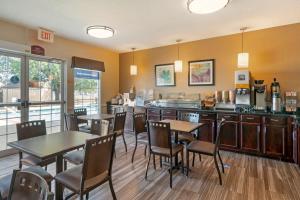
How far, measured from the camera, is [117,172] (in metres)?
2.91

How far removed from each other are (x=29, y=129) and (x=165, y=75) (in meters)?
3.73

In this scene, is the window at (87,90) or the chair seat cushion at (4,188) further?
the window at (87,90)

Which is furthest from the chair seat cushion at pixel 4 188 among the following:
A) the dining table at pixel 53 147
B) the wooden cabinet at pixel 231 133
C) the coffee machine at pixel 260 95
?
the coffee machine at pixel 260 95

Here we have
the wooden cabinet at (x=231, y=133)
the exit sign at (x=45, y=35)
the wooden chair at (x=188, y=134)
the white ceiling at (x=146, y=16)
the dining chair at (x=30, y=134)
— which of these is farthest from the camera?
the exit sign at (x=45, y=35)

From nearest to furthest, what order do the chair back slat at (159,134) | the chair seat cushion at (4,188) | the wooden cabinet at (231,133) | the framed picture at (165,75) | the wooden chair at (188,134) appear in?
1. the chair seat cushion at (4,188)
2. the chair back slat at (159,134)
3. the wooden chair at (188,134)
4. the wooden cabinet at (231,133)
5. the framed picture at (165,75)

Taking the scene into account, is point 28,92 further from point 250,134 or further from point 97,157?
point 250,134

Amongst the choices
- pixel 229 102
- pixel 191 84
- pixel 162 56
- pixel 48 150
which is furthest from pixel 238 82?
pixel 48 150

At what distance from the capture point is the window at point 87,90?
5.06 meters

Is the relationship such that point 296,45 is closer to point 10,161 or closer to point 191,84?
point 191,84

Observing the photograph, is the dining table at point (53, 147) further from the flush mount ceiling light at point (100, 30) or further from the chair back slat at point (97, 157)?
the flush mount ceiling light at point (100, 30)

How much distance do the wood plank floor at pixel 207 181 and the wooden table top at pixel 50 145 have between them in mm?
736

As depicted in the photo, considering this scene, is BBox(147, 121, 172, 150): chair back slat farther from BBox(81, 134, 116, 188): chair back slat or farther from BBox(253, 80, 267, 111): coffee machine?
BBox(253, 80, 267, 111): coffee machine

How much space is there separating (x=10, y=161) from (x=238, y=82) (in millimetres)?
4798

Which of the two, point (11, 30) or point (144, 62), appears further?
point (144, 62)
